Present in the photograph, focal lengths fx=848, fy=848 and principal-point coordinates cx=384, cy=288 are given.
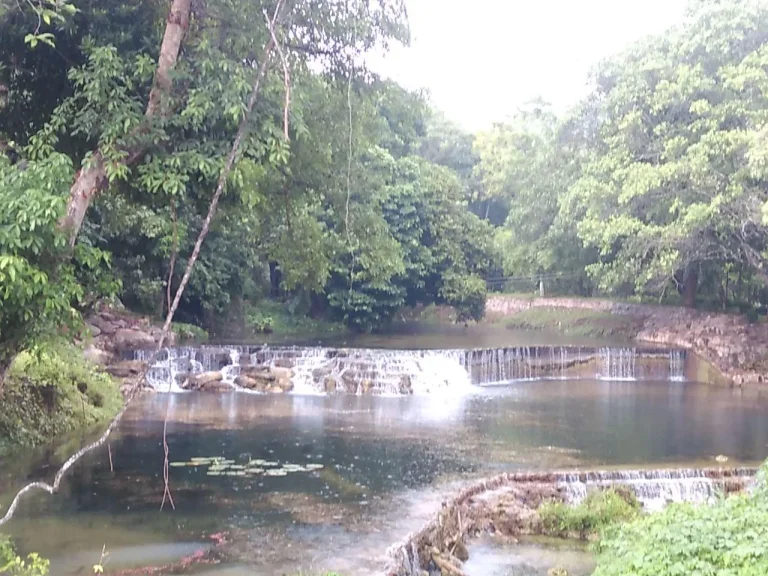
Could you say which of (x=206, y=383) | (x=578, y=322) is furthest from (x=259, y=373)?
(x=578, y=322)

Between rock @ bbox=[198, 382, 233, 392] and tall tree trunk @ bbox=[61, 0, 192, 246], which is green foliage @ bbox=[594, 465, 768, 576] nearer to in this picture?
tall tree trunk @ bbox=[61, 0, 192, 246]

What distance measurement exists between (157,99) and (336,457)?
254 inches

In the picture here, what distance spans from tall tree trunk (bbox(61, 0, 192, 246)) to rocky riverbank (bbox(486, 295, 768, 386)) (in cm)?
1644

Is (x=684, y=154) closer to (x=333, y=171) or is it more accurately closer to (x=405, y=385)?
(x=405, y=385)

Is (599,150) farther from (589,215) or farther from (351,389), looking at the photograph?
(351,389)

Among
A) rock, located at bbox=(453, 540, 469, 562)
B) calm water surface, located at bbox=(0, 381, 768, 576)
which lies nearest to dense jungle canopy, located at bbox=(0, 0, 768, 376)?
calm water surface, located at bbox=(0, 381, 768, 576)

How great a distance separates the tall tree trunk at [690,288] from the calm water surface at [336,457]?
282 inches

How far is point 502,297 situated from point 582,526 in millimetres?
25110

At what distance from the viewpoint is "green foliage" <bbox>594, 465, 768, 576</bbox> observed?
A: 5.47m

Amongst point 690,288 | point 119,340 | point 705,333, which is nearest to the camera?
point 119,340

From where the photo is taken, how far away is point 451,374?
1923 cm

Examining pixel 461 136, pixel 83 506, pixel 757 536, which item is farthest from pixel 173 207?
pixel 461 136

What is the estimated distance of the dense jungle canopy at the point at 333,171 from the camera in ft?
22.6

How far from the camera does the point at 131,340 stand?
19766 mm
